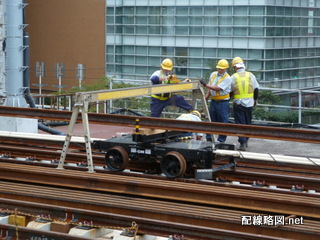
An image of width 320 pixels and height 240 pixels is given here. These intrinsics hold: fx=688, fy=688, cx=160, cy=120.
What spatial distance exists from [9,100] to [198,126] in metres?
6.53

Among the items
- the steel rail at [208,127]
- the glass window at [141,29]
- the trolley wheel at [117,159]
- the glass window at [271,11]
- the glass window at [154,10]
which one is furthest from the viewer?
the glass window at [141,29]

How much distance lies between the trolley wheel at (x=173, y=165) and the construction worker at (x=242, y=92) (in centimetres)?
429

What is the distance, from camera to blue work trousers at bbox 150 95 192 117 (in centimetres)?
1421

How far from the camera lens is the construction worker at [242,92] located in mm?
14102

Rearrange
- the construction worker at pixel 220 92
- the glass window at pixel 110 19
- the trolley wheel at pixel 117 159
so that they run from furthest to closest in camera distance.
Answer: the glass window at pixel 110 19, the construction worker at pixel 220 92, the trolley wheel at pixel 117 159

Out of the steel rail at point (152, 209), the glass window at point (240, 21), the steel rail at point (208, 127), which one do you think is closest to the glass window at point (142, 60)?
the glass window at point (240, 21)

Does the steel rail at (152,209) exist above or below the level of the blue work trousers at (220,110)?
below

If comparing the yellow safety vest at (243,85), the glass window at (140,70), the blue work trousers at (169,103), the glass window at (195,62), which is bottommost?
the blue work trousers at (169,103)

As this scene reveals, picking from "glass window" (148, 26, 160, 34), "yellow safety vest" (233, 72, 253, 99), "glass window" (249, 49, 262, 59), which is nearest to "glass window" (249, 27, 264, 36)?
"glass window" (249, 49, 262, 59)

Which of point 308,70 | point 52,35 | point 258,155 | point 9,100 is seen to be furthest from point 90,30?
point 258,155

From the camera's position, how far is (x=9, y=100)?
15.5 meters

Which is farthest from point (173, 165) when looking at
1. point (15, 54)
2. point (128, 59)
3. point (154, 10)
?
point (128, 59)

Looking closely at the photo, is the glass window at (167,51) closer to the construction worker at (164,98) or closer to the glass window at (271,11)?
the glass window at (271,11)

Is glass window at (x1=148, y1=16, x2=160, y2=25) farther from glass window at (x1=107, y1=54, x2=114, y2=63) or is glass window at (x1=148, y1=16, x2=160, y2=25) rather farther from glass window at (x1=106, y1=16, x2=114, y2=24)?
glass window at (x1=107, y1=54, x2=114, y2=63)
